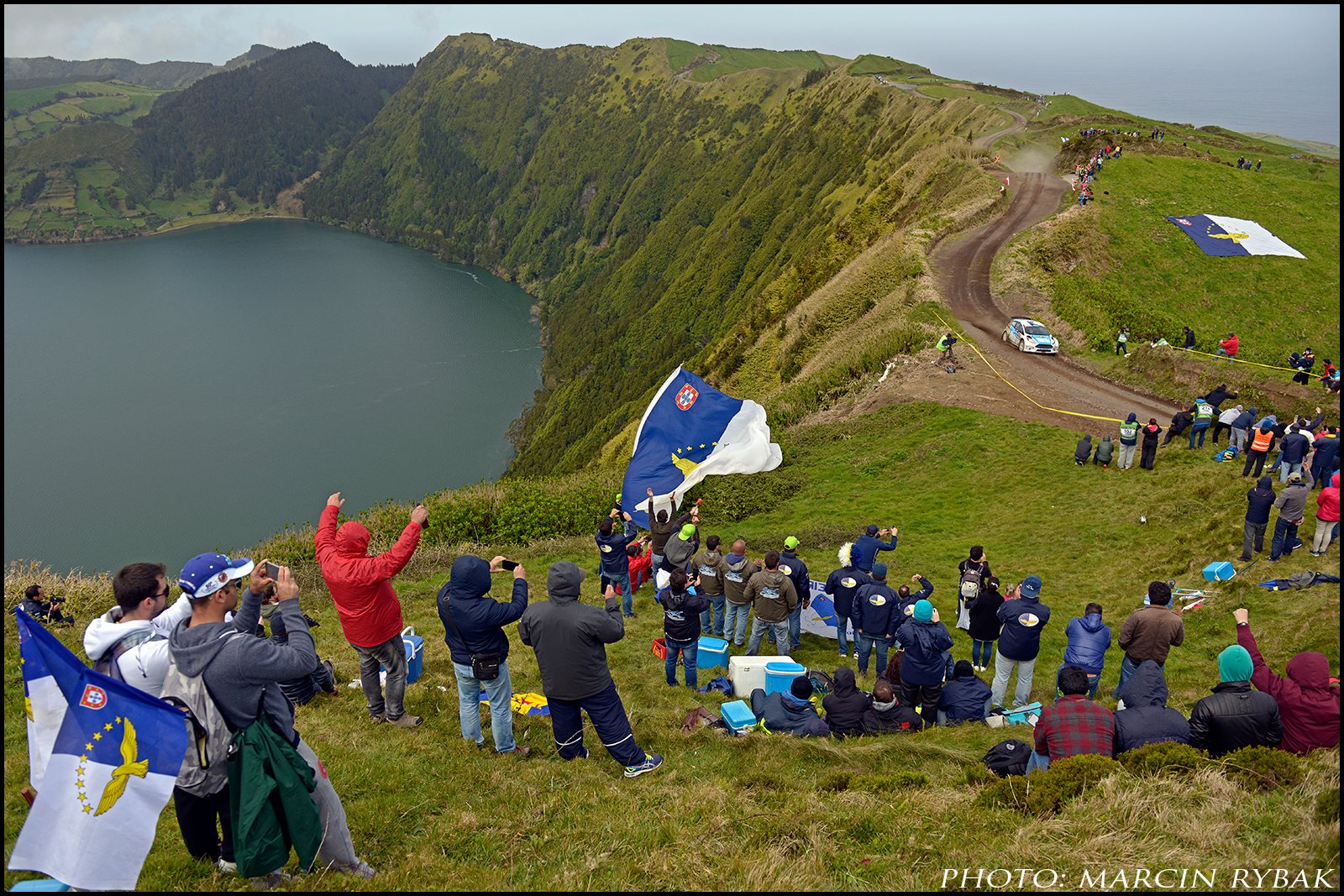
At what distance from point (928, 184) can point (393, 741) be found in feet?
191

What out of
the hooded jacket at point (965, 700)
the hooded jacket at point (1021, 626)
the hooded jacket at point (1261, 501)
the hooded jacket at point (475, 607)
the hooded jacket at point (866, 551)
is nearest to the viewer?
the hooded jacket at point (475, 607)

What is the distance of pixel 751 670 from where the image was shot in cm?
1209

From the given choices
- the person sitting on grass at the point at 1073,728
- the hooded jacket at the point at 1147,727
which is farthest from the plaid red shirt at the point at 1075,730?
the hooded jacket at the point at 1147,727

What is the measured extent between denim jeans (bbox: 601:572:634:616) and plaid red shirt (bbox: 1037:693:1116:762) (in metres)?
8.30

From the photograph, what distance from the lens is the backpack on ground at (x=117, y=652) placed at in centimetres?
619

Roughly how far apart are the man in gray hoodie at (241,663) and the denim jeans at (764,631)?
7.39 m

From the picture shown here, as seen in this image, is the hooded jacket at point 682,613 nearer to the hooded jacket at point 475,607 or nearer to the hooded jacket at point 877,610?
the hooded jacket at point 877,610

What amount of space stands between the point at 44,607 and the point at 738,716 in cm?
1284

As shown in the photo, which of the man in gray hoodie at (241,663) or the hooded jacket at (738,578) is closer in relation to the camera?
the man in gray hoodie at (241,663)

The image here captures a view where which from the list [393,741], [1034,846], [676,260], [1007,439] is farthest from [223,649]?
[676,260]

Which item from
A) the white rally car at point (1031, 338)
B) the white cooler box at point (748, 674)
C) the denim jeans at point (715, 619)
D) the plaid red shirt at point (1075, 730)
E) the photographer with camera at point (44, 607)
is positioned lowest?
the photographer with camera at point (44, 607)

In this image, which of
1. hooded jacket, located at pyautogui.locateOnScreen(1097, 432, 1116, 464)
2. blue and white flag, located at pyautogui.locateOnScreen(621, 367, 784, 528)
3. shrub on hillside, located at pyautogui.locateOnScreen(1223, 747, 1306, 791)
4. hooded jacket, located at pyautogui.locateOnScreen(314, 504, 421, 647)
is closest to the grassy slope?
shrub on hillside, located at pyautogui.locateOnScreen(1223, 747, 1306, 791)

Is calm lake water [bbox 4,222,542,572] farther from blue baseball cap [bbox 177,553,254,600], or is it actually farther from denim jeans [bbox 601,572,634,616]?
blue baseball cap [bbox 177,553,254,600]

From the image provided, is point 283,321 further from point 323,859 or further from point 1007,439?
point 323,859
